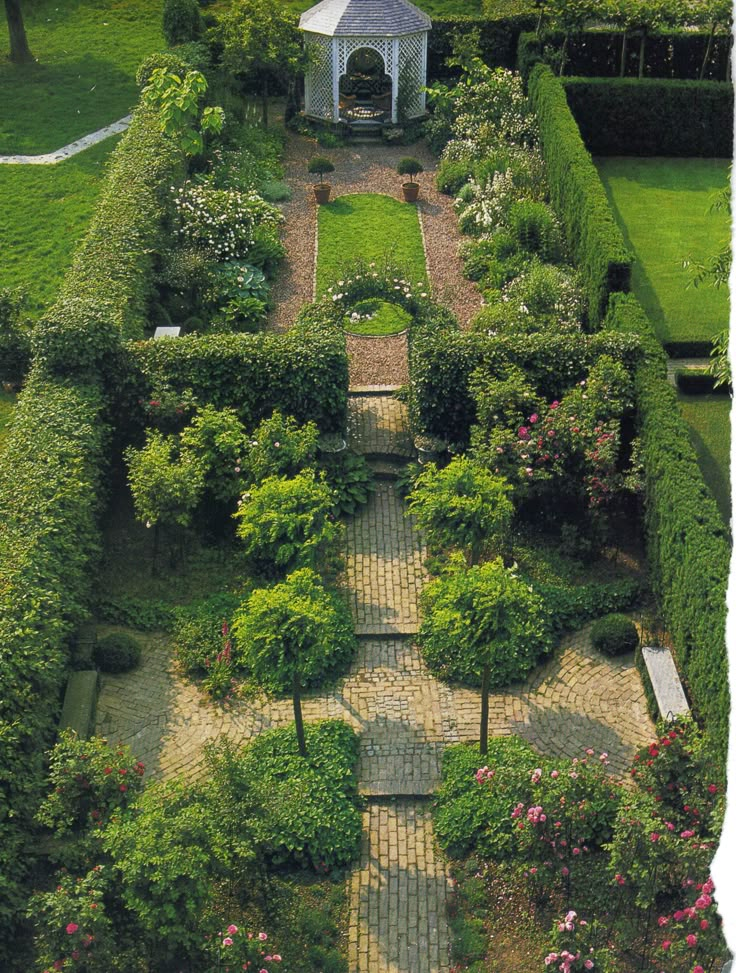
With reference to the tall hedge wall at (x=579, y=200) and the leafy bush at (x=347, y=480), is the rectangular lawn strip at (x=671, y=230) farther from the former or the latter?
the leafy bush at (x=347, y=480)

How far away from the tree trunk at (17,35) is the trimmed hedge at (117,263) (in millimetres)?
9879

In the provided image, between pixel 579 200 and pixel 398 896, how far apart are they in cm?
1799

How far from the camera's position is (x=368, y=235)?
30797mm

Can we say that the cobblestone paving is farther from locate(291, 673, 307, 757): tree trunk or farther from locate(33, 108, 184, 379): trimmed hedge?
locate(33, 108, 184, 379): trimmed hedge

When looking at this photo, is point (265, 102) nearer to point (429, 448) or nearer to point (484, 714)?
point (429, 448)

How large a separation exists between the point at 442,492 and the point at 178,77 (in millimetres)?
18940

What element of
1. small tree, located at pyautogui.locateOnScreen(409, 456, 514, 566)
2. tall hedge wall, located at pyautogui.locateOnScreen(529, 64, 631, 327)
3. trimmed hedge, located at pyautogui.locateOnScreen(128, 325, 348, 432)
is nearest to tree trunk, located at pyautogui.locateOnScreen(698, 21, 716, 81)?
tall hedge wall, located at pyautogui.locateOnScreen(529, 64, 631, 327)

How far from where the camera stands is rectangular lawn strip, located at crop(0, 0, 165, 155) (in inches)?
1407

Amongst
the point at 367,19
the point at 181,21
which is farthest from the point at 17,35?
the point at 367,19

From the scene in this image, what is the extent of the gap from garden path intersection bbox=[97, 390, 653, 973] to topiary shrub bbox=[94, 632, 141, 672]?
0.21m

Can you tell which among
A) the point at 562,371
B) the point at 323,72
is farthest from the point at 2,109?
the point at 562,371

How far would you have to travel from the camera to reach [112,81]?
38.7 m

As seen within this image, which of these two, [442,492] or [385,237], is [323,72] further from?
[442,492]

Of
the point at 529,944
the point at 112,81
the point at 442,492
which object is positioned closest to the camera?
the point at 529,944
